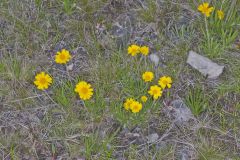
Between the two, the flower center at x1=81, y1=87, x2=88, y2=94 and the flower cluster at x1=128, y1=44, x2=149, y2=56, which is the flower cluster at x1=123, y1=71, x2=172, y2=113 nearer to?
the flower cluster at x1=128, y1=44, x2=149, y2=56

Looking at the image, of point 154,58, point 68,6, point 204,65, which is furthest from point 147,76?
point 68,6

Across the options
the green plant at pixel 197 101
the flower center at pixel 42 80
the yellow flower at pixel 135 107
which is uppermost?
the flower center at pixel 42 80

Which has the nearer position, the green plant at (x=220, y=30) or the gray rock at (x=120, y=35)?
the green plant at (x=220, y=30)

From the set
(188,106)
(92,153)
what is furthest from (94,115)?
(188,106)

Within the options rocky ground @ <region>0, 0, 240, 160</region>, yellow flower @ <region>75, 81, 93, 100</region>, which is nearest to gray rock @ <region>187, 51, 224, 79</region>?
rocky ground @ <region>0, 0, 240, 160</region>

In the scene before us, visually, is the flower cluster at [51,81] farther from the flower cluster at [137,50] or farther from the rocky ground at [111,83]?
the flower cluster at [137,50]

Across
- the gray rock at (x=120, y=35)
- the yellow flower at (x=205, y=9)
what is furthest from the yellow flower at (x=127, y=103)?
the yellow flower at (x=205, y=9)

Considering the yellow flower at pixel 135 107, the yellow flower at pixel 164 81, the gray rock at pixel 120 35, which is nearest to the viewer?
the yellow flower at pixel 135 107
